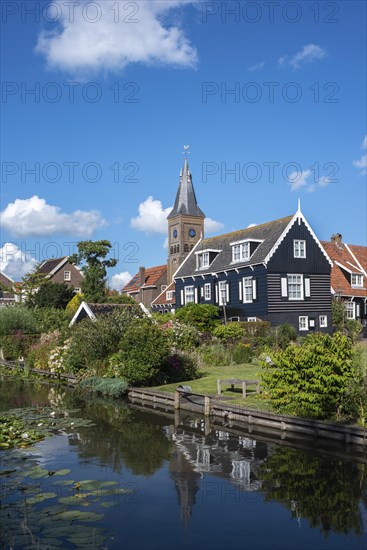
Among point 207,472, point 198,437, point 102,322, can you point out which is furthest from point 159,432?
point 102,322

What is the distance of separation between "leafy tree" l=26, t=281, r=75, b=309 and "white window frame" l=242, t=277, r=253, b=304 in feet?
74.1

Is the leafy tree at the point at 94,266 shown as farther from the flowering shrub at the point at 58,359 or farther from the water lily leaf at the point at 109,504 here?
the water lily leaf at the point at 109,504

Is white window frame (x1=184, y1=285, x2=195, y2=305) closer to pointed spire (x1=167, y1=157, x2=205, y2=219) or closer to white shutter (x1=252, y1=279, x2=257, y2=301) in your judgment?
white shutter (x1=252, y1=279, x2=257, y2=301)

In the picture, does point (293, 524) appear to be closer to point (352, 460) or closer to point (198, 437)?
point (352, 460)

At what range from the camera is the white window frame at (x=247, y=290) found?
156 ft

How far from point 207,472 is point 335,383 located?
5755 millimetres

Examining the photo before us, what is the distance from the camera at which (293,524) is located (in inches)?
422

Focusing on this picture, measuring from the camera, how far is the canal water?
9945 millimetres

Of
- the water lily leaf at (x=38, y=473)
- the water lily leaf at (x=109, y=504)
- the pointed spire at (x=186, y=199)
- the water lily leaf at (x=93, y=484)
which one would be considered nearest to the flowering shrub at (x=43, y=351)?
the water lily leaf at (x=38, y=473)

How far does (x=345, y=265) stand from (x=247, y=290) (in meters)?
13.0

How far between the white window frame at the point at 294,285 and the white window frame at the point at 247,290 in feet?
10.6

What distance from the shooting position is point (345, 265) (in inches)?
2169

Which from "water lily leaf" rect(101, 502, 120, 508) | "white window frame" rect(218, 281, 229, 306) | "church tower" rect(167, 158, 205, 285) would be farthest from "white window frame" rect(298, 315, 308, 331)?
"church tower" rect(167, 158, 205, 285)

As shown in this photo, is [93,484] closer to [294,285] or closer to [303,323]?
[294,285]
